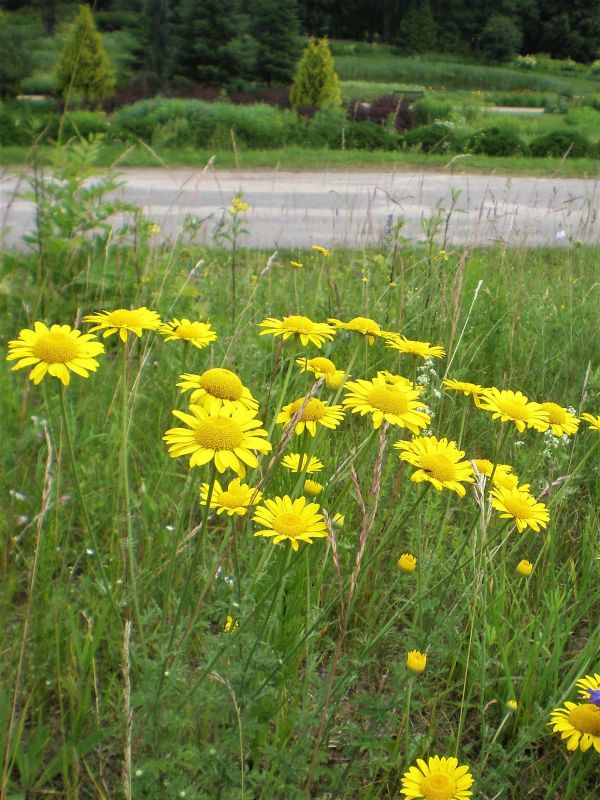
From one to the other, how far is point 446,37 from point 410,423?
5171cm

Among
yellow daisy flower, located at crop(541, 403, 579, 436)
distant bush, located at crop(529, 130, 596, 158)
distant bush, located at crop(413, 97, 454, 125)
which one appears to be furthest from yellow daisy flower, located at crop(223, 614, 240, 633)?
distant bush, located at crop(413, 97, 454, 125)

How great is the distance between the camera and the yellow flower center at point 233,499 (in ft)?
4.45

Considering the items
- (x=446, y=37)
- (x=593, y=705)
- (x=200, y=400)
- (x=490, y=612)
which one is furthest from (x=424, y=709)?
(x=446, y=37)

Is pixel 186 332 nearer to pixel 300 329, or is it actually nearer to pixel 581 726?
pixel 300 329

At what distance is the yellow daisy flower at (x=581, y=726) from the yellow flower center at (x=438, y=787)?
0.21 metres

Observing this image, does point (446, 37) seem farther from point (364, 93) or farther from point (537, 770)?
point (537, 770)

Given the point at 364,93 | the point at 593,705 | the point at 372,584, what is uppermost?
the point at 364,93

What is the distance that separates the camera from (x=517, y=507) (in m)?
1.37

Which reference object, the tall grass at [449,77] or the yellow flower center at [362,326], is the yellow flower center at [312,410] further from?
the tall grass at [449,77]

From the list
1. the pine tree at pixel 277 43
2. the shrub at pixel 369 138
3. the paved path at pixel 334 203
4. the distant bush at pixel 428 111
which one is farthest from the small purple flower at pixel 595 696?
the pine tree at pixel 277 43

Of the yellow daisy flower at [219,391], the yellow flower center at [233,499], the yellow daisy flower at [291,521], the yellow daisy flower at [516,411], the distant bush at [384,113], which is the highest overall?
the distant bush at [384,113]

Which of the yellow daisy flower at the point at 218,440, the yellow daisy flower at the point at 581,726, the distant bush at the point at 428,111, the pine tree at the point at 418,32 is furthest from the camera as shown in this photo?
the pine tree at the point at 418,32

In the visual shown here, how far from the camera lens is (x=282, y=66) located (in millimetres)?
21922

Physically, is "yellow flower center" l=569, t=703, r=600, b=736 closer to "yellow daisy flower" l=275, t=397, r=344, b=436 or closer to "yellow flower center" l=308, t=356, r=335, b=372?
"yellow daisy flower" l=275, t=397, r=344, b=436
